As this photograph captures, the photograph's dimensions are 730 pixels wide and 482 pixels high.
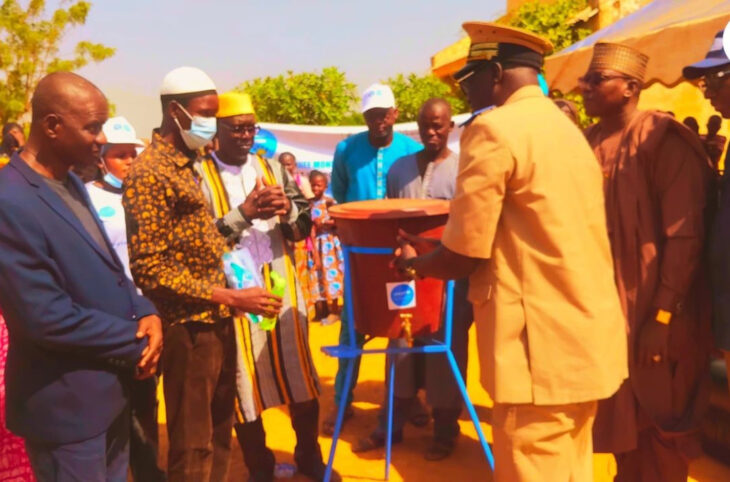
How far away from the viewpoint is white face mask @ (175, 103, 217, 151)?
288cm

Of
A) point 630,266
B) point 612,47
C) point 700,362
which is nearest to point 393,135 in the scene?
point 612,47

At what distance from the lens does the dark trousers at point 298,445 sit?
3.80m

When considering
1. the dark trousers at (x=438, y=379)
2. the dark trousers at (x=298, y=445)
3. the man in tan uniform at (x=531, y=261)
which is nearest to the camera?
the man in tan uniform at (x=531, y=261)

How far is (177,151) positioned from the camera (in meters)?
2.87

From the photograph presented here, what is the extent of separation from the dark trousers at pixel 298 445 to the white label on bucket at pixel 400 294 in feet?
3.34

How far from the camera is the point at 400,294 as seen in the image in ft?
10.7

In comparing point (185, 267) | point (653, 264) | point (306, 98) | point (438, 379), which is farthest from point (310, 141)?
point (653, 264)

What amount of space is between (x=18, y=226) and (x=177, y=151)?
0.95m

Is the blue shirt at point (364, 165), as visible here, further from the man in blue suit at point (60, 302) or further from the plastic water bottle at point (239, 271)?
the man in blue suit at point (60, 302)

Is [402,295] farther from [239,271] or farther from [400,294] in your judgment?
[239,271]

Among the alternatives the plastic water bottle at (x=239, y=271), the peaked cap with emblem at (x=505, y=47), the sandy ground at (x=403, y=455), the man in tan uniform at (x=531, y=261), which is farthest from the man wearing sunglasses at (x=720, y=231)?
the plastic water bottle at (x=239, y=271)

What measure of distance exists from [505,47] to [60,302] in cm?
175

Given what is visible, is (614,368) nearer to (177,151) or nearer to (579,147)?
(579,147)

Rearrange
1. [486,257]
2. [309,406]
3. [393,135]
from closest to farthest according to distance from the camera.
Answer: [486,257], [309,406], [393,135]
